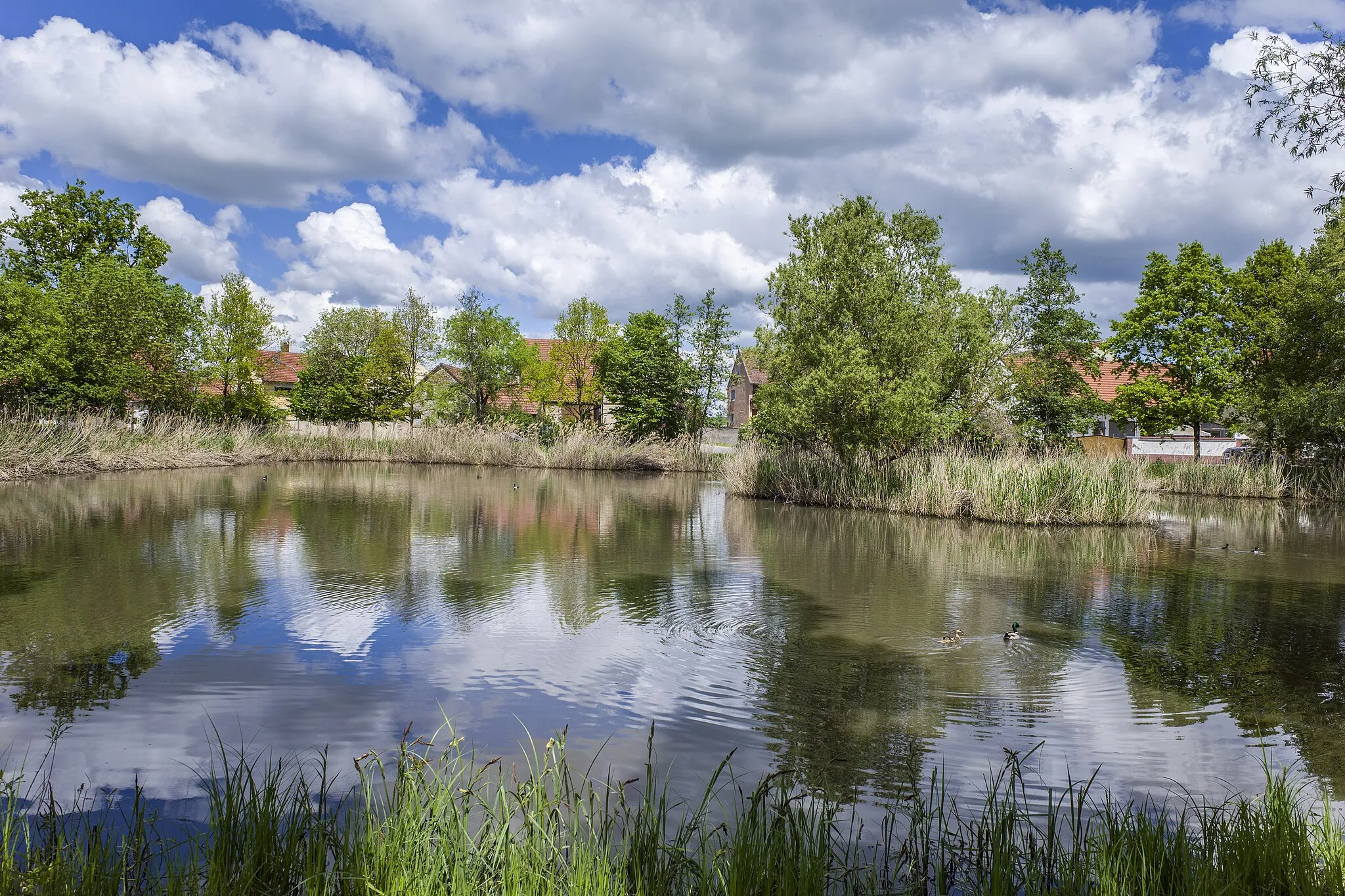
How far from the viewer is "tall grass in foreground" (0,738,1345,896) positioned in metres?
2.87

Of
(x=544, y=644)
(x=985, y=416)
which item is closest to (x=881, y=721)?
(x=544, y=644)

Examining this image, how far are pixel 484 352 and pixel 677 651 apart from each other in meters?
34.8

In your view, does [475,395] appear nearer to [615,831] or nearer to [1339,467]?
[1339,467]

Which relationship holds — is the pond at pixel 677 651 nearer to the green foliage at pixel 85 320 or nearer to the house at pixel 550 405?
the green foliage at pixel 85 320

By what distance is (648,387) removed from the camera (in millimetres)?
39594

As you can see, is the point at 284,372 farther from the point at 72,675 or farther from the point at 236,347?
the point at 72,675

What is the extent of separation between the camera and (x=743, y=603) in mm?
9227

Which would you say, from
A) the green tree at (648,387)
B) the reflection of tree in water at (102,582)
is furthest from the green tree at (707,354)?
the reflection of tree in water at (102,582)

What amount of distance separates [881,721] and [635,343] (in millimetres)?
37024

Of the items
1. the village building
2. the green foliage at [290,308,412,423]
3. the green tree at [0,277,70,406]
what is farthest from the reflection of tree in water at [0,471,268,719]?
the village building

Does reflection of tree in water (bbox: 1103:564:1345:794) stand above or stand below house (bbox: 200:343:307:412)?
below

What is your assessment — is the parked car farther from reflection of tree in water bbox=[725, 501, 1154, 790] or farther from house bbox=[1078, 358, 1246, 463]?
reflection of tree in water bbox=[725, 501, 1154, 790]

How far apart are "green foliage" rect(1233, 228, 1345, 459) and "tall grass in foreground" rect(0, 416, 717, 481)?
63.9ft

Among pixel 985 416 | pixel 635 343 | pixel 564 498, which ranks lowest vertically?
pixel 564 498
